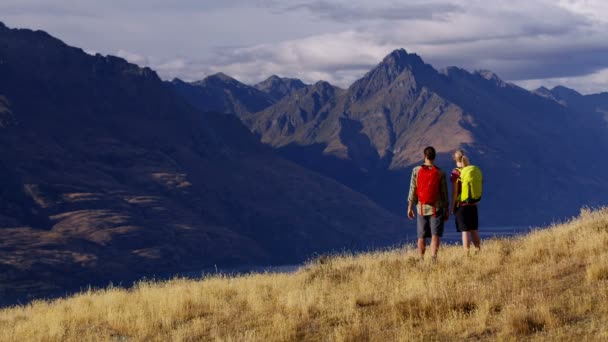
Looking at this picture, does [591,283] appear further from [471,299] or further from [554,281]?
[471,299]

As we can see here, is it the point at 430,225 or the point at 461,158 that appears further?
the point at 461,158

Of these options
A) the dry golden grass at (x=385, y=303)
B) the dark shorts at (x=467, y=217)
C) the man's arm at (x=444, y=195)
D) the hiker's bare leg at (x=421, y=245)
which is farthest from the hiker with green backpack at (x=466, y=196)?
the hiker's bare leg at (x=421, y=245)

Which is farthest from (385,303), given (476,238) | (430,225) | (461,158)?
(461,158)

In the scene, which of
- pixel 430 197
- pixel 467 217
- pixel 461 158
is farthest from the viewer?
pixel 461 158

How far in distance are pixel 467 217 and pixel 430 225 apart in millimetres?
855

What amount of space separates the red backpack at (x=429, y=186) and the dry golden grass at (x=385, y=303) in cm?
122

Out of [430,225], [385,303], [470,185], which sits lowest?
[385,303]

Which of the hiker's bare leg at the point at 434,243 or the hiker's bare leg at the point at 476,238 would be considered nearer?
the hiker's bare leg at the point at 434,243

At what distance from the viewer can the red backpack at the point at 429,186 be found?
1517 cm

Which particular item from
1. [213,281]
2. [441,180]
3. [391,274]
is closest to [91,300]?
[213,281]

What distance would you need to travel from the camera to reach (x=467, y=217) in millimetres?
15742

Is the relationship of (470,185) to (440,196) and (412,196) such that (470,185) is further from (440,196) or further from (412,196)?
(412,196)

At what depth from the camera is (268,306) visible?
13758mm

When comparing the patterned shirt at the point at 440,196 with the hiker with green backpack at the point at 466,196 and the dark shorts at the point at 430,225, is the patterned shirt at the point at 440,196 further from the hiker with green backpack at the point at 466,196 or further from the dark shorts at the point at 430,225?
the hiker with green backpack at the point at 466,196
